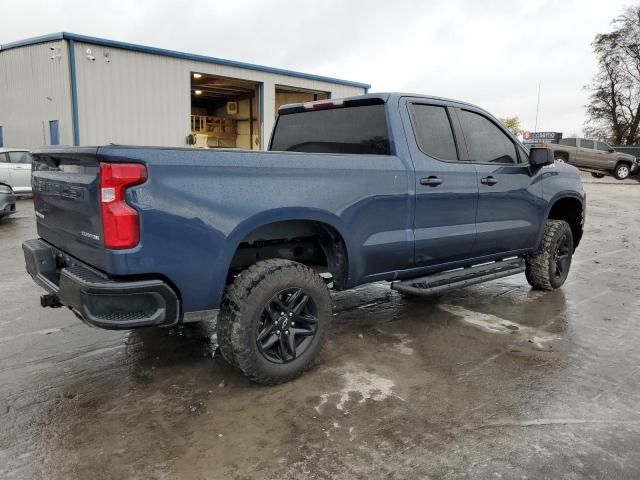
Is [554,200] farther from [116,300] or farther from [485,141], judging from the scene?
[116,300]

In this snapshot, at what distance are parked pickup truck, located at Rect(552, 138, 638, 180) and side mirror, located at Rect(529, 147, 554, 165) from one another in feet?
69.1

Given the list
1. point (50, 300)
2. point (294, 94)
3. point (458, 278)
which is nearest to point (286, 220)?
point (50, 300)

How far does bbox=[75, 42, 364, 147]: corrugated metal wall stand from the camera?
14.7 metres

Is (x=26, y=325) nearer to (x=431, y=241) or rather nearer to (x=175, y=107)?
(x=431, y=241)

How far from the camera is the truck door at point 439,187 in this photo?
12.9 ft

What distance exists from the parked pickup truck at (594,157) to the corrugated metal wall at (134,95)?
1599 centimetres

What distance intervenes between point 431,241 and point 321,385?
59.7 inches

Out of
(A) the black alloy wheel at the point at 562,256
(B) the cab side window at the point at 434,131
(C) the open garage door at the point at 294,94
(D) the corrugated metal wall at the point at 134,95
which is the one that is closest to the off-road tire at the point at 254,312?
(B) the cab side window at the point at 434,131

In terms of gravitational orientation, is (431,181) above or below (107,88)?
below

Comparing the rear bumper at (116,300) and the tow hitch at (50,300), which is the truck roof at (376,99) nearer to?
the rear bumper at (116,300)

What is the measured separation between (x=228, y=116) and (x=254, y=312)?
22.1 meters

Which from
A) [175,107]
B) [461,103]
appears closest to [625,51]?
[175,107]

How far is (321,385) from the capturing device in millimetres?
3266

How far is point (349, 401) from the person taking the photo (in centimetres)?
305
